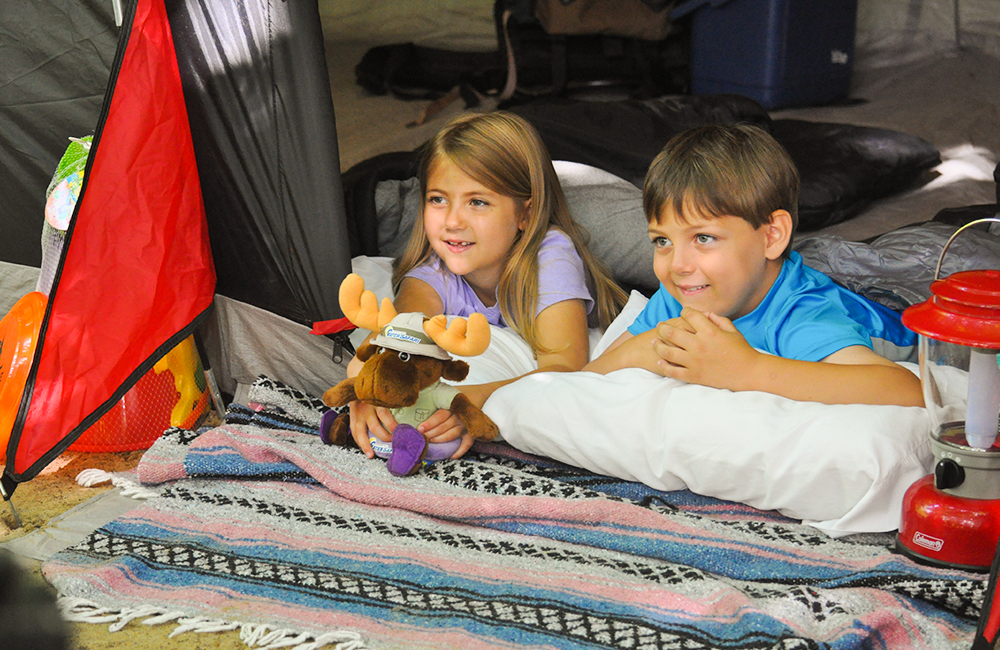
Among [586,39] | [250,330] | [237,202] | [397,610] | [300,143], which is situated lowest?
[397,610]

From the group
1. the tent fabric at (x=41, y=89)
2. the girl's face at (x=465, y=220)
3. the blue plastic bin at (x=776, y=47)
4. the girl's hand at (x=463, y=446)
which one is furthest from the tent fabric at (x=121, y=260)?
the blue plastic bin at (x=776, y=47)

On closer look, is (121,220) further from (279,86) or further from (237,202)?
(279,86)

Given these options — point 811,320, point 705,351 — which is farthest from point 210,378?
point 811,320

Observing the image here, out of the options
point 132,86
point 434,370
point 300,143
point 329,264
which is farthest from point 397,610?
point 132,86

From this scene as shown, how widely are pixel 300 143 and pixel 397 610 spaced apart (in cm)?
77

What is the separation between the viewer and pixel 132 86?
4.72 feet

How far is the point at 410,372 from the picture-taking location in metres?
1.23

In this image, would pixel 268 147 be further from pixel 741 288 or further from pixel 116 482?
pixel 741 288

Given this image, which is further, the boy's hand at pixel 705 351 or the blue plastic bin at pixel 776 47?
the blue plastic bin at pixel 776 47

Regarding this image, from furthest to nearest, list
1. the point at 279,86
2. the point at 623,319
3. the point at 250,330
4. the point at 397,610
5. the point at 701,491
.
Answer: the point at 250,330, the point at 623,319, the point at 279,86, the point at 701,491, the point at 397,610

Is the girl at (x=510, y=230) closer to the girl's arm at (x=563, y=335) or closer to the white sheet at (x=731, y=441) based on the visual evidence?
the girl's arm at (x=563, y=335)

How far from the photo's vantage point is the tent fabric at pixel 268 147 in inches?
55.5

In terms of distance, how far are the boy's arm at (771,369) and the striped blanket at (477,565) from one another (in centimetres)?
17

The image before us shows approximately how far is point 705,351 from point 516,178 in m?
0.47
